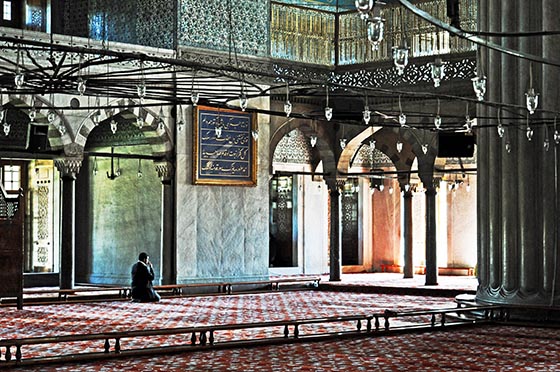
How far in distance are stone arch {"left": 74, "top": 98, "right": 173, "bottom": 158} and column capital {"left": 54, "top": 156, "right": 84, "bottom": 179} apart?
0.65 feet

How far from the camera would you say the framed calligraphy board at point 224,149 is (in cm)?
1393

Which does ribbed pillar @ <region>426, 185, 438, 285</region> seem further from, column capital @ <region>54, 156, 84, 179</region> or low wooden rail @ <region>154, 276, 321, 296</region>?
column capital @ <region>54, 156, 84, 179</region>

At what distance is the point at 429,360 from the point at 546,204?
271 cm

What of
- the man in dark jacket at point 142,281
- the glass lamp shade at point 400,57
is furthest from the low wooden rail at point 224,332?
the glass lamp shade at point 400,57

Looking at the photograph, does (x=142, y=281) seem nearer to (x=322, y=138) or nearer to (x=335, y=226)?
(x=335, y=226)

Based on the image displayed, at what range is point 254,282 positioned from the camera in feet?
46.6

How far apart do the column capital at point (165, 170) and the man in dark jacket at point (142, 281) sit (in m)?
1.76

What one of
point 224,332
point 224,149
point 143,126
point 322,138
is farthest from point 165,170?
point 224,332

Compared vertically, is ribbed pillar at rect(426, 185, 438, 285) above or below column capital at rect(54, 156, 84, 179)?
below

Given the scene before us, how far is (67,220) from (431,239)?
5.21m

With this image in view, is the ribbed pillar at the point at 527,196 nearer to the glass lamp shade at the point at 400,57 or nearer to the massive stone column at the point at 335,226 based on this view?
the glass lamp shade at the point at 400,57

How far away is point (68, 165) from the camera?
1308 cm

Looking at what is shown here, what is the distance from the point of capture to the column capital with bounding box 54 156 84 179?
42.9ft

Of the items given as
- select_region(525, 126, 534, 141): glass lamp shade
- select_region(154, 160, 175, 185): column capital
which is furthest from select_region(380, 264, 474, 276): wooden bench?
select_region(525, 126, 534, 141): glass lamp shade
